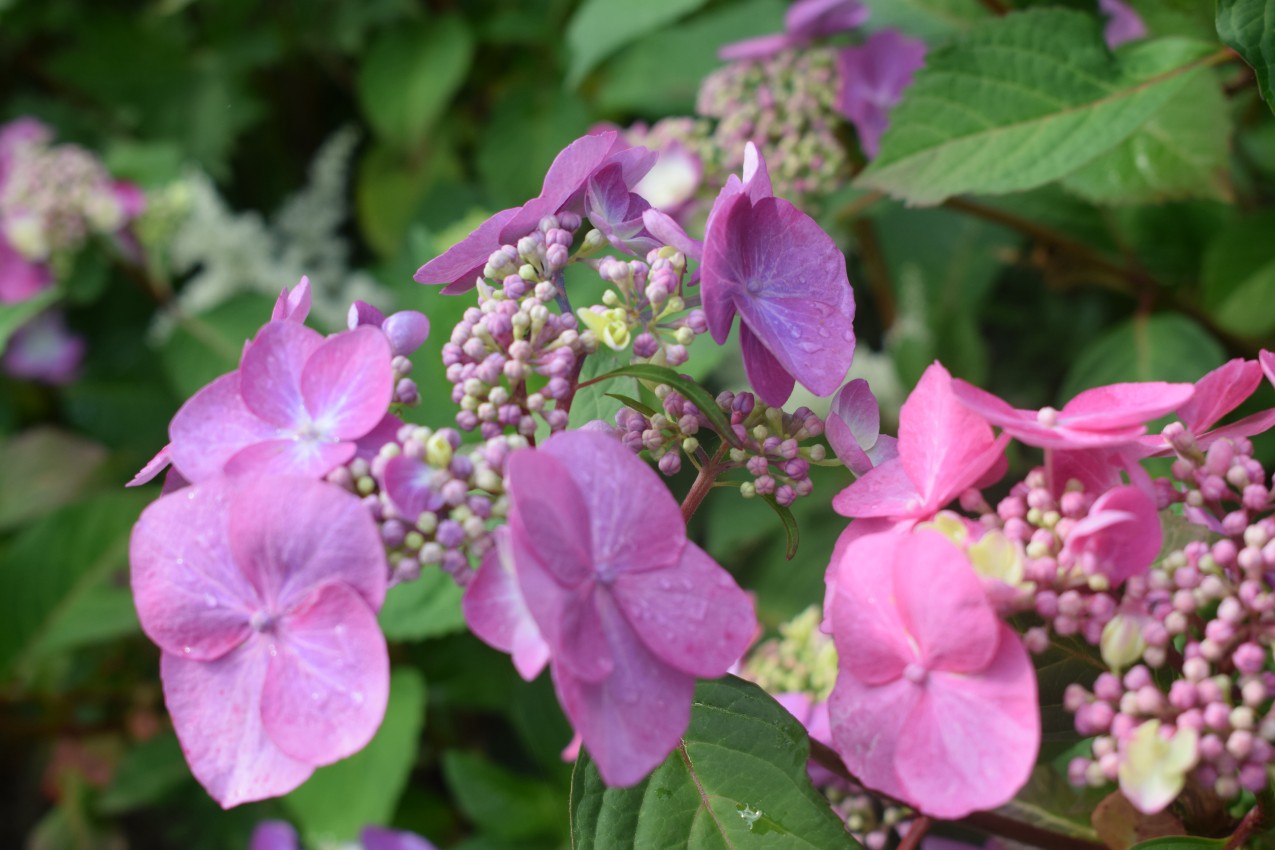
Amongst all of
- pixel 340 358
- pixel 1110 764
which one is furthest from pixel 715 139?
pixel 1110 764

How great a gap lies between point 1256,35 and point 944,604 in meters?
0.48

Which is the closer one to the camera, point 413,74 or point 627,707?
point 627,707

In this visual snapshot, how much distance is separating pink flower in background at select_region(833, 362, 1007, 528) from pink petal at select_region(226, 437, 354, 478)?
0.25 meters

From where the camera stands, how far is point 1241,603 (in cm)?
50

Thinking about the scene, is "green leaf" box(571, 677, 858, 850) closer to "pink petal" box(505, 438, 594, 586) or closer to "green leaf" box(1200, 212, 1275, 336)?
"pink petal" box(505, 438, 594, 586)

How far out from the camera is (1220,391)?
0.57 metres

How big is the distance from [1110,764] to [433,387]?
78cm

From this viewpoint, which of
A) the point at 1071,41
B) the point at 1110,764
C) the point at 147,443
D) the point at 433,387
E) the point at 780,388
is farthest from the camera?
the point at 147,443

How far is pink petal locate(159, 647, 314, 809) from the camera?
51 cm

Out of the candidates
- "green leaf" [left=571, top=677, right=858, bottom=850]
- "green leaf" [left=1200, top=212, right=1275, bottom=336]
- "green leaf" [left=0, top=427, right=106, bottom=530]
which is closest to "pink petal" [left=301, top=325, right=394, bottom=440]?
"green leaf" [left=571, top=677, right=858, bottom=850]

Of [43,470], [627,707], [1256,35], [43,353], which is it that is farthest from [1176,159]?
[43,353]

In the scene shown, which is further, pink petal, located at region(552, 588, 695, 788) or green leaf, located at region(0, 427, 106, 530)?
green leaf, located at region(0, 427, 106, 530)

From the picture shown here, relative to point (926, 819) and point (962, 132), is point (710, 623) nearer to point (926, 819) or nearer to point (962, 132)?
point (926, 819)

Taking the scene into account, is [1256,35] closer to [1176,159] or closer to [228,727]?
[1176,159]
